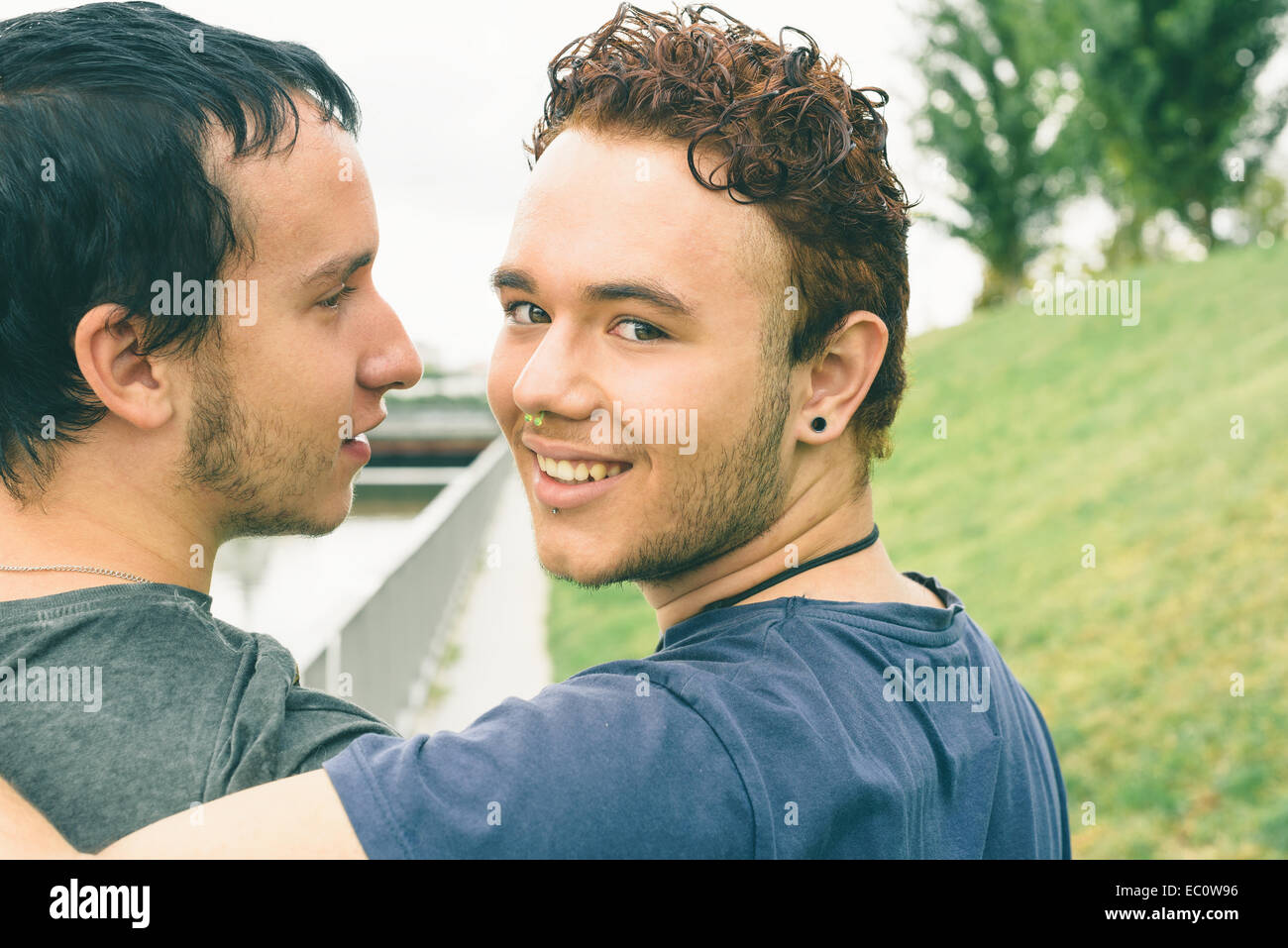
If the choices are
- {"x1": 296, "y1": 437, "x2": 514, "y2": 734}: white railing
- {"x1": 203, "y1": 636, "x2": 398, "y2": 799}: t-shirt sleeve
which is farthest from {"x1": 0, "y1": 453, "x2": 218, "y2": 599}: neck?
{"x1": 296, "y1": 437, "x2": 514, "y2": 734}: white railing

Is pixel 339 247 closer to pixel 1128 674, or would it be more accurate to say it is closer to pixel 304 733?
pixel 304 733

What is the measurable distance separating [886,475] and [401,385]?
1520 cm

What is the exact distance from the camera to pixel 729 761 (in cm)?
162

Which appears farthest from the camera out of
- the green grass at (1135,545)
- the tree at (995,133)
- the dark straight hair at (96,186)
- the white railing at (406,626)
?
the tree at (995,133)

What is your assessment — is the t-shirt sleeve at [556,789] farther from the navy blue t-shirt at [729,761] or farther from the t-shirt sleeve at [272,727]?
the t-shirt sleeve at [272,727]

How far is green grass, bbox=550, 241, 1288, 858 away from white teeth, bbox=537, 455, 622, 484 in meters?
0.92

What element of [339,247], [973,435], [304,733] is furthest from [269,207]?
[973,435]

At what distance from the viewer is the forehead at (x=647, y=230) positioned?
1.96 metres

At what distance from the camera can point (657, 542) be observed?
2076mm

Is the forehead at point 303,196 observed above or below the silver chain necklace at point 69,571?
above

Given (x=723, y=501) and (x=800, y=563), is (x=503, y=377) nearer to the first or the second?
(x=723, y=501)

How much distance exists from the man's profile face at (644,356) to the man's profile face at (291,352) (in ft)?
1.00

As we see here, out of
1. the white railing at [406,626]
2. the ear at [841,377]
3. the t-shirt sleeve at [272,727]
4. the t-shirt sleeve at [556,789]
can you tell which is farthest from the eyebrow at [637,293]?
the white railing at [406,626]

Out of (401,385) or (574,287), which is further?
(401,385)
